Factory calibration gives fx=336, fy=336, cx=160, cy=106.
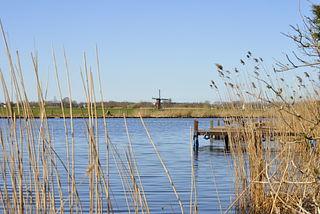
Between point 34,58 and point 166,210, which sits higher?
point 34,58

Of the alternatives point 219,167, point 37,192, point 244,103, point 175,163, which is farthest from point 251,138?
point 175,163

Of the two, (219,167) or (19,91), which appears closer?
(19,91)

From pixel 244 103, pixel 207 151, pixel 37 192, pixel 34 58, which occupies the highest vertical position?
pixel 34 58

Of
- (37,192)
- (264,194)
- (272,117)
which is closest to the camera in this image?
(37,192)

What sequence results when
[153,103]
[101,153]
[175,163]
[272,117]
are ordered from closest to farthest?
[272,117]
[175,163]
[101,153]
[153,103]

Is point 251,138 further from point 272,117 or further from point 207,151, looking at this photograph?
point 207,151

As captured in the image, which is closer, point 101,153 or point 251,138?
point 251,138

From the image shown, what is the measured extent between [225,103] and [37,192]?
3.03 meters

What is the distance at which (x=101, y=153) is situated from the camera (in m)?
11.3

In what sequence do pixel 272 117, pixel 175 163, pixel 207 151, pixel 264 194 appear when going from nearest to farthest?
pixel 264 194 < pixel 272 117 < pixel 175 163 < pixel 207 151

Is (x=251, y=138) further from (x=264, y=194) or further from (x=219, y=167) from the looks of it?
(x=219, y=167)

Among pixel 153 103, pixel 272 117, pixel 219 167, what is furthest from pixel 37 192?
pixel 153 103

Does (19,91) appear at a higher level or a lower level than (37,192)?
higher

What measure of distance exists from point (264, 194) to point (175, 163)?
583cm
